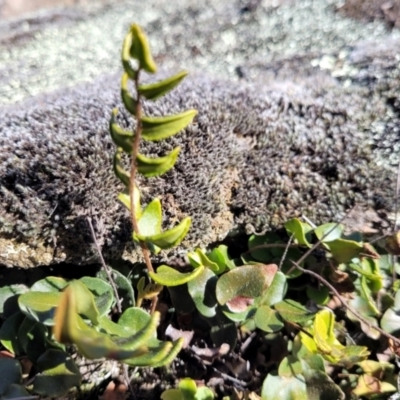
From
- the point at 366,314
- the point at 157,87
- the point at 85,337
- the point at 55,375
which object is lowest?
the point at 366,314

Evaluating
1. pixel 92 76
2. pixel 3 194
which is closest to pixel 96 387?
pixel 3 194

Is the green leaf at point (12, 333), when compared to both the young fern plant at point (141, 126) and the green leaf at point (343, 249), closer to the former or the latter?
the young fern plant at point (141, 126)

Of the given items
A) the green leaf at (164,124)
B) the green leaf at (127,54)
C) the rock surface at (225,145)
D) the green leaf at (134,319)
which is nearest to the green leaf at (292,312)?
the rock surface at (225,145)

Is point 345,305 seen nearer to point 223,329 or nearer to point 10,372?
point 223,329

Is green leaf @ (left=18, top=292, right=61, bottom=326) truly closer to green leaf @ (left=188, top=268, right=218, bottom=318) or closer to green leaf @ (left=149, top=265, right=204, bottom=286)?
green leaf @ (left=149, top=265, right=204, bottom=286)

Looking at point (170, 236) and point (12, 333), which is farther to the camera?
point (12, 333)

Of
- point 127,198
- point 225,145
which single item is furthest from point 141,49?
point 225,145
